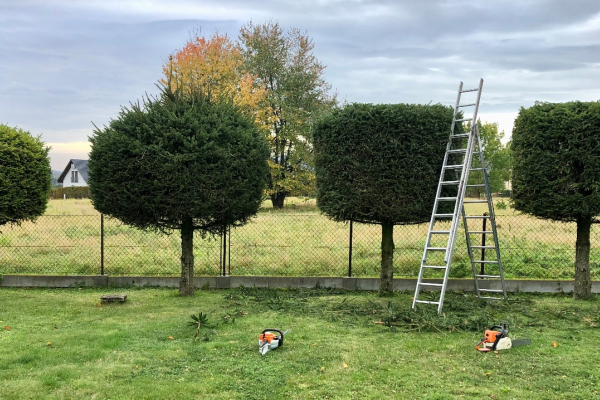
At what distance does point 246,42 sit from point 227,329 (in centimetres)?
3369

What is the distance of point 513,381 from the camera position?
16.7 feet

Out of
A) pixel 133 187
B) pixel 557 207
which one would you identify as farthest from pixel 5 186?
pixel 557 207

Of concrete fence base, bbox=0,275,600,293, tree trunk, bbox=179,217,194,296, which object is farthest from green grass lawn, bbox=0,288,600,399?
concrete fence base, bbox=0,275,600,293

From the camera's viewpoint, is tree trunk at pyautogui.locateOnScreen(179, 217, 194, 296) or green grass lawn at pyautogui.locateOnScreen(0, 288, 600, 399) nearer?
green grass lawn at pyautogui.locateOnScreen(0, 288, 600, 399)

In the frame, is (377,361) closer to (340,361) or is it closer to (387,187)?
(340,361)

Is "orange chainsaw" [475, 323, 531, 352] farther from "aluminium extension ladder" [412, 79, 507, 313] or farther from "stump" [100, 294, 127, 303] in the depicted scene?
"stump" [100, 294, 127, 303]

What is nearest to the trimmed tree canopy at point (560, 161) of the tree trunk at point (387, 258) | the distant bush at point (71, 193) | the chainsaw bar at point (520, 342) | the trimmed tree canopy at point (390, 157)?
the trimmed tree canopy at point (390, 157)

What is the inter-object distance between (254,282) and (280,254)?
6.69ft

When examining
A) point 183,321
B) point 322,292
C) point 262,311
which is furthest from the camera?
point 322,292

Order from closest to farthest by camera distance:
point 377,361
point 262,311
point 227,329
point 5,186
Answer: point 377,361 → point 227,329 → point 262,311 → point 5,186

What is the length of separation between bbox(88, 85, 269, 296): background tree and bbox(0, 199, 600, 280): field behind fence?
109 centimetres

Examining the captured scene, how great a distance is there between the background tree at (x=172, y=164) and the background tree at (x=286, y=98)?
83.3ft

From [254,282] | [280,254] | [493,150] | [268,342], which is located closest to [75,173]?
[493,150]

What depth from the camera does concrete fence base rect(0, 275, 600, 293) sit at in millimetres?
10531
